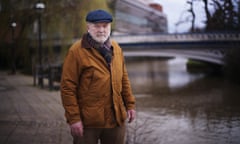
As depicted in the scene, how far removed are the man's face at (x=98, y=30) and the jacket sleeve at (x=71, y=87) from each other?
0.66 feet

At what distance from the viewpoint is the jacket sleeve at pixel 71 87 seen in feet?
7.95

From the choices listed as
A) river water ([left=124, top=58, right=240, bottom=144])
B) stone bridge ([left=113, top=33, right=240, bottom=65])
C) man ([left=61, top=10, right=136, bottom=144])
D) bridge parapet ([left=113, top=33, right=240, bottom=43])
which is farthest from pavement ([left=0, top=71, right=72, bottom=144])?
stone bridge ([left=113, top=33, right=240, bottom=65])

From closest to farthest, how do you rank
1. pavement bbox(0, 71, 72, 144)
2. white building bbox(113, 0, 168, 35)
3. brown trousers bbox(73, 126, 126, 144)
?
1. brown trousers bbox(73, 126, 126, 144)
2. pavement bbox(0, 71, 72, 144)
3. white building bbox(113, 0, 168, 35)

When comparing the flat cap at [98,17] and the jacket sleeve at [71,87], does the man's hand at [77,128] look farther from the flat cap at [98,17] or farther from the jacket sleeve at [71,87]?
the flat cap at [98,17]

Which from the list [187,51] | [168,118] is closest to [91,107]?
[168,118]

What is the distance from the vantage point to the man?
95.6 inches

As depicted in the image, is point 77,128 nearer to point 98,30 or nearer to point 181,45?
point 98,30

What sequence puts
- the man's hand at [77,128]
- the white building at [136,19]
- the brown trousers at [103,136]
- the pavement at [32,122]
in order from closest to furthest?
the man's hand at [77,128] → the brown trousers at [103,136] → the pavement at [32,122] → the white building at [136,19]

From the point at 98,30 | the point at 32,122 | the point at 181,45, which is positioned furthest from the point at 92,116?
the point at 181,45

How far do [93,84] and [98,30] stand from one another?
0.39 m

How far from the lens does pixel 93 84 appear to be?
2.45 meters

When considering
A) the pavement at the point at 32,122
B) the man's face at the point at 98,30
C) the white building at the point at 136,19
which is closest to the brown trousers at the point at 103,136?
the man's face at the point at 98,30

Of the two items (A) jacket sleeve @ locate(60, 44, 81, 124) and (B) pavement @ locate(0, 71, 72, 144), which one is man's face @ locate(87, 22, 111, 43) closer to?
(A) jacket sleeve @ locate(60, 44, 81, 124)

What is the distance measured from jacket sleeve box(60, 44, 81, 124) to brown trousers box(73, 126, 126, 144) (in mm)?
179
